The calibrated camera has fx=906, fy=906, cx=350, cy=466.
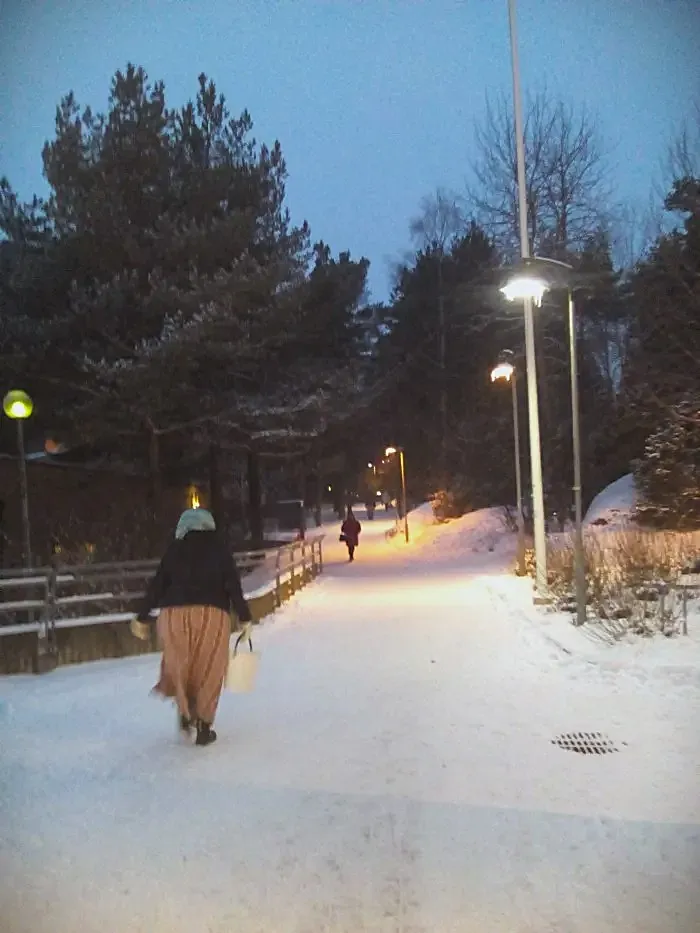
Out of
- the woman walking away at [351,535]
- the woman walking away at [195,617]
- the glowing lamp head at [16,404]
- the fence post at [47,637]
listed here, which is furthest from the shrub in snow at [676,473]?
the woman walking away at [195,617]

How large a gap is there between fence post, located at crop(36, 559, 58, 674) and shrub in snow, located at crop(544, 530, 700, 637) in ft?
20.6

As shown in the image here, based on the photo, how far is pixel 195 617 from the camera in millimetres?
6465

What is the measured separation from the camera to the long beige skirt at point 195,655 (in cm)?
646

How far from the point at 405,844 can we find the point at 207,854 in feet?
3.28

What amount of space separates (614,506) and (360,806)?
22809 millimetres

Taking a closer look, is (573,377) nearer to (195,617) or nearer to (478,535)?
(195,617)

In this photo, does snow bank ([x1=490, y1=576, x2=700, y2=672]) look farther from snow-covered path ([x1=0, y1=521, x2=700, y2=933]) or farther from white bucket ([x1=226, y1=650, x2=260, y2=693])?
white bucket ([x1=226, y1=650, x2=260, y2=693])

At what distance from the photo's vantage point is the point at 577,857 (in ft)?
14.4

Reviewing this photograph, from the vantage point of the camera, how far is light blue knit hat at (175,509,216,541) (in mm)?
6688

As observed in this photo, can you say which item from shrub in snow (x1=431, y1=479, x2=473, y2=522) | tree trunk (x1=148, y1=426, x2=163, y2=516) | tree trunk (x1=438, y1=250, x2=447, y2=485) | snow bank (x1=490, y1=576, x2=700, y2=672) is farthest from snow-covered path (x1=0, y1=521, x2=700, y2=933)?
tree trunk (x1=438, y1=250, x2=447, y2=485)

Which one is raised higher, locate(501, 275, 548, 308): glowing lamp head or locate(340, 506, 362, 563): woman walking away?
locate(501, 275, 548, 308): glowing lamp head

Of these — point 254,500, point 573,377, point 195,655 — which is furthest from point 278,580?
point 254,500

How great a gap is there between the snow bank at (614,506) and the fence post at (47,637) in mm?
16747

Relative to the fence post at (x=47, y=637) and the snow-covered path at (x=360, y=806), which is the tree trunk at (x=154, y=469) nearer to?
the fence post at (x=47, y=637)
